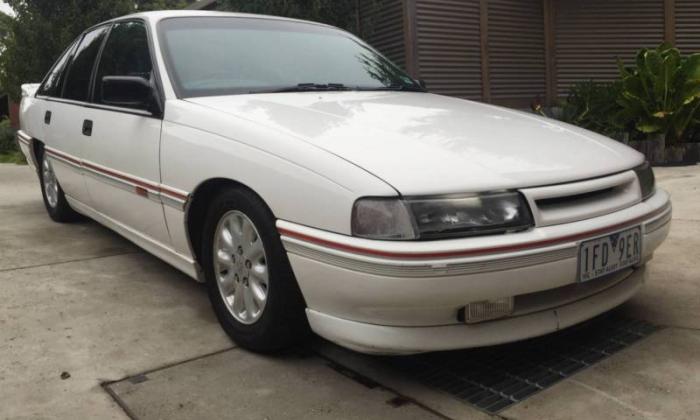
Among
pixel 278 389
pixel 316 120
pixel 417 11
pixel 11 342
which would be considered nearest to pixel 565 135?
pixel 316 120

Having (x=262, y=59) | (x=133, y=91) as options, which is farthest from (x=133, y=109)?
(x=262, y=59)

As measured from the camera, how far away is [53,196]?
197 inches

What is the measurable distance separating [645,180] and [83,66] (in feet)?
11.2

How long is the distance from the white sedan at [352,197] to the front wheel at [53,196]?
5.10 feet

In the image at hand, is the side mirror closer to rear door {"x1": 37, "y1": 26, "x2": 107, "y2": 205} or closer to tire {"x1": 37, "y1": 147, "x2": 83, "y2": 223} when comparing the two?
rear door {"x1": 37, "y1": 26, "x2": 107, "y2": 205}

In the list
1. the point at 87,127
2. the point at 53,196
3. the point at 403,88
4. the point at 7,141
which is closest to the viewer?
the point at 403,88

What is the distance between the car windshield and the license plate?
5.09 feet

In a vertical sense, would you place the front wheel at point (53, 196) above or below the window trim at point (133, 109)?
below

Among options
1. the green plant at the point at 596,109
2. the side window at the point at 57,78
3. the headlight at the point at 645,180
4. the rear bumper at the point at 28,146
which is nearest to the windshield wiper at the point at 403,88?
the headlight at the point at 645,180

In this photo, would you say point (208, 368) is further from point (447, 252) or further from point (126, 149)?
point (126, 149)

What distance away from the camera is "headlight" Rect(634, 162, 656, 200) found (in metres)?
2.67

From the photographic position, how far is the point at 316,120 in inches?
101

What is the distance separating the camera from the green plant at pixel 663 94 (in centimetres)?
728

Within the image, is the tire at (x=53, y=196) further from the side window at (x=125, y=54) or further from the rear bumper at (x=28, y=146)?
the side window at (x=125, y=54)
